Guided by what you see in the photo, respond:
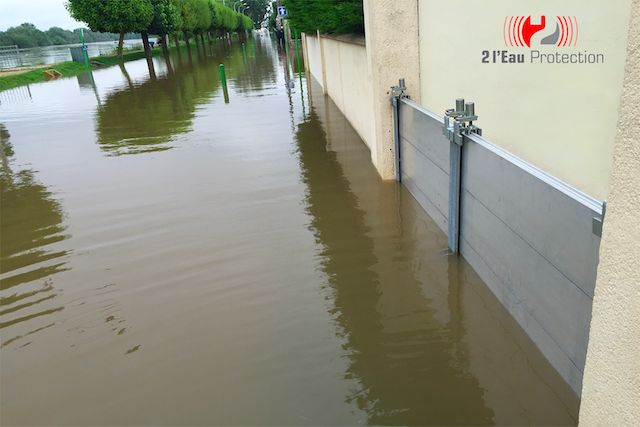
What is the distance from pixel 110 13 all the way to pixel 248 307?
125 feet

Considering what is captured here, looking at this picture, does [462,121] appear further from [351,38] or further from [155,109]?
[155,109]

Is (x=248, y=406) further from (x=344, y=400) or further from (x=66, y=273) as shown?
(x=66, y=273)

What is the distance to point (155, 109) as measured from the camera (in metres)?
15.8

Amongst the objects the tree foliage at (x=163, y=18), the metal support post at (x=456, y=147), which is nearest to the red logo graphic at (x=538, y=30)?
the metal support post at (x=456, y=147)

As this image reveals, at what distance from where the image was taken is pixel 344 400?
3213 millimetres

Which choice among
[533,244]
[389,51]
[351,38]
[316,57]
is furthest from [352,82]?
[316,57]

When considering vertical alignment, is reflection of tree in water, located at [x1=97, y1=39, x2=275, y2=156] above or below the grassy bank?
below

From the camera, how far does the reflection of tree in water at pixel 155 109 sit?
37.0 feet

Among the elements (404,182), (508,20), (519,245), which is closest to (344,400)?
(519,245)

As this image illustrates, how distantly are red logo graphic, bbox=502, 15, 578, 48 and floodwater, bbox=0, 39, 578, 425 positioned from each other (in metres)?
2.35

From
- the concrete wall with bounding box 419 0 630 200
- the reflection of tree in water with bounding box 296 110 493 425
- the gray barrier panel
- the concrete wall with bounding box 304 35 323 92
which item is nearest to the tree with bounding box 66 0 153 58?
the concrete wall with bounding box 304 35 323 92

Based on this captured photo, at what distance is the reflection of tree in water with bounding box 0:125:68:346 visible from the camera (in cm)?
457

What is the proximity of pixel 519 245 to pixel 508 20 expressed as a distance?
11.7 ft

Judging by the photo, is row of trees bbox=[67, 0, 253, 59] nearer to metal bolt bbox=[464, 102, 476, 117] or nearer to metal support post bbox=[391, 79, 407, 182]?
metal support post bbox=[391, 79, 407, 182]
